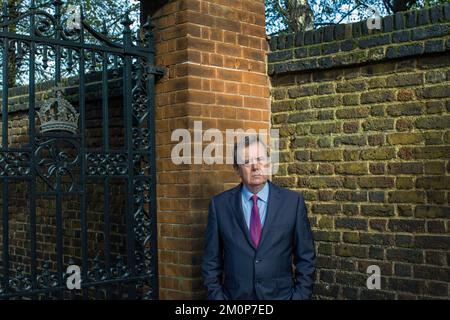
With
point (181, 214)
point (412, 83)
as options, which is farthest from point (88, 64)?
point (412, 83)

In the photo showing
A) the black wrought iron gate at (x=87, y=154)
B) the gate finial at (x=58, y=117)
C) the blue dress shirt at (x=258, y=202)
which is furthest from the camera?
the gate finial at (x=58, y=117)

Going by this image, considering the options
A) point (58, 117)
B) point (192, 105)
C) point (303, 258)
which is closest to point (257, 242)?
point (303, 258)

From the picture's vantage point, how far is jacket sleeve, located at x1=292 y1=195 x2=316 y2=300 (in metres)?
3.50

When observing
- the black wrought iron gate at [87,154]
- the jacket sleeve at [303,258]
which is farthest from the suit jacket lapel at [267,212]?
the black wrought iron gate at [87,154]

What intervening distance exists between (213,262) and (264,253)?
0.34 metres

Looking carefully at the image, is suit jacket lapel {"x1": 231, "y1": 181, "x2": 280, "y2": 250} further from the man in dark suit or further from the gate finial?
the gate finial

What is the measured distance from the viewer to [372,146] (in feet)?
15.2

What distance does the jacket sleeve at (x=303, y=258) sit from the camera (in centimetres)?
350

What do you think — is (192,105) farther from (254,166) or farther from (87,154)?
(254,166)

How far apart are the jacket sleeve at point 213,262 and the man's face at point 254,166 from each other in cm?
32

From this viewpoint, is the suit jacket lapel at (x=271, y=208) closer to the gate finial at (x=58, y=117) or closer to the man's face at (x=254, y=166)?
the man's face at (x=254, y=166)

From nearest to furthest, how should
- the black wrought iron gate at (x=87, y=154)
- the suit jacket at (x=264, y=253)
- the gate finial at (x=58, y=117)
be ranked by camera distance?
1. the suit jacket at (x=264, y=253)
2. the black wrought iron gate at (x=87, y=154)
3. the gate finial at (x=58, y=117)

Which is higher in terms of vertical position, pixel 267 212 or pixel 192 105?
pixel 192 105

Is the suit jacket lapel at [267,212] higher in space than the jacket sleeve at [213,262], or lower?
higher
